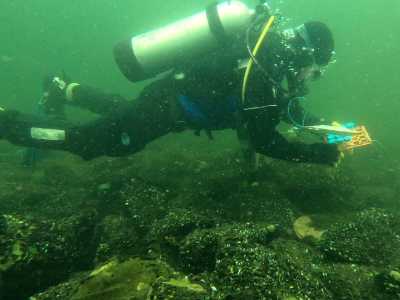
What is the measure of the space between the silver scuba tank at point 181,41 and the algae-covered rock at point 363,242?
12.2ft

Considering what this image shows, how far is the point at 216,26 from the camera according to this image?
586cm

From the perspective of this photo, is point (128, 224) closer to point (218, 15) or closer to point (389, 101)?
point (218, 15)

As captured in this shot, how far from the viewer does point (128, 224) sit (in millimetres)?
5230


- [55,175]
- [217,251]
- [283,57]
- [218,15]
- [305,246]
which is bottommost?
[305,246]

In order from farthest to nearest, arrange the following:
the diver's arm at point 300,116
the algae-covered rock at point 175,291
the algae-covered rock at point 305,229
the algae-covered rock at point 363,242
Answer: the diver's arm at point 300,116, the algae-covered rock at point 305,229, the algae-covered rock at point 363,242, the algae-covered rock at point 175,291

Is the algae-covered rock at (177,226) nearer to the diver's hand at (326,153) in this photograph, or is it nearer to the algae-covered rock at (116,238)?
the algae-covered rock at (116,238)

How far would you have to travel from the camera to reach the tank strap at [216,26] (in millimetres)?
5849

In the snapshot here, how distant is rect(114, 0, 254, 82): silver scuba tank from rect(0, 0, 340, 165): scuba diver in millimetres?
17

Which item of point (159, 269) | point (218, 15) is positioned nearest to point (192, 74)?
point (218, 15)

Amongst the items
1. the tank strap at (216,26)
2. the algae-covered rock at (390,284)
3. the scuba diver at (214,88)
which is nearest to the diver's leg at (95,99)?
the scuba diver at (214,88)

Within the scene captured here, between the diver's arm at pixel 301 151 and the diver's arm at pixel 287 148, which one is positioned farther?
the diver's arm at pixel 301 151

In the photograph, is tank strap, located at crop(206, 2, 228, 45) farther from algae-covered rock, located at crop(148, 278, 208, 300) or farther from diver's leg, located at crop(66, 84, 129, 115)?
algae-covered rock, located at crop(148, 278, 208, 300)

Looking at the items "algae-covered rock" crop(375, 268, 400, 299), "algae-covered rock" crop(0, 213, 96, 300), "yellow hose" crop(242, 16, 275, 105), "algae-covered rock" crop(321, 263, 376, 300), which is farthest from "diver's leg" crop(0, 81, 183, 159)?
"algae-covered rock" crop(375, 268, 400, 299)

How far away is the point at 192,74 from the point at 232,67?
2.34 feet
